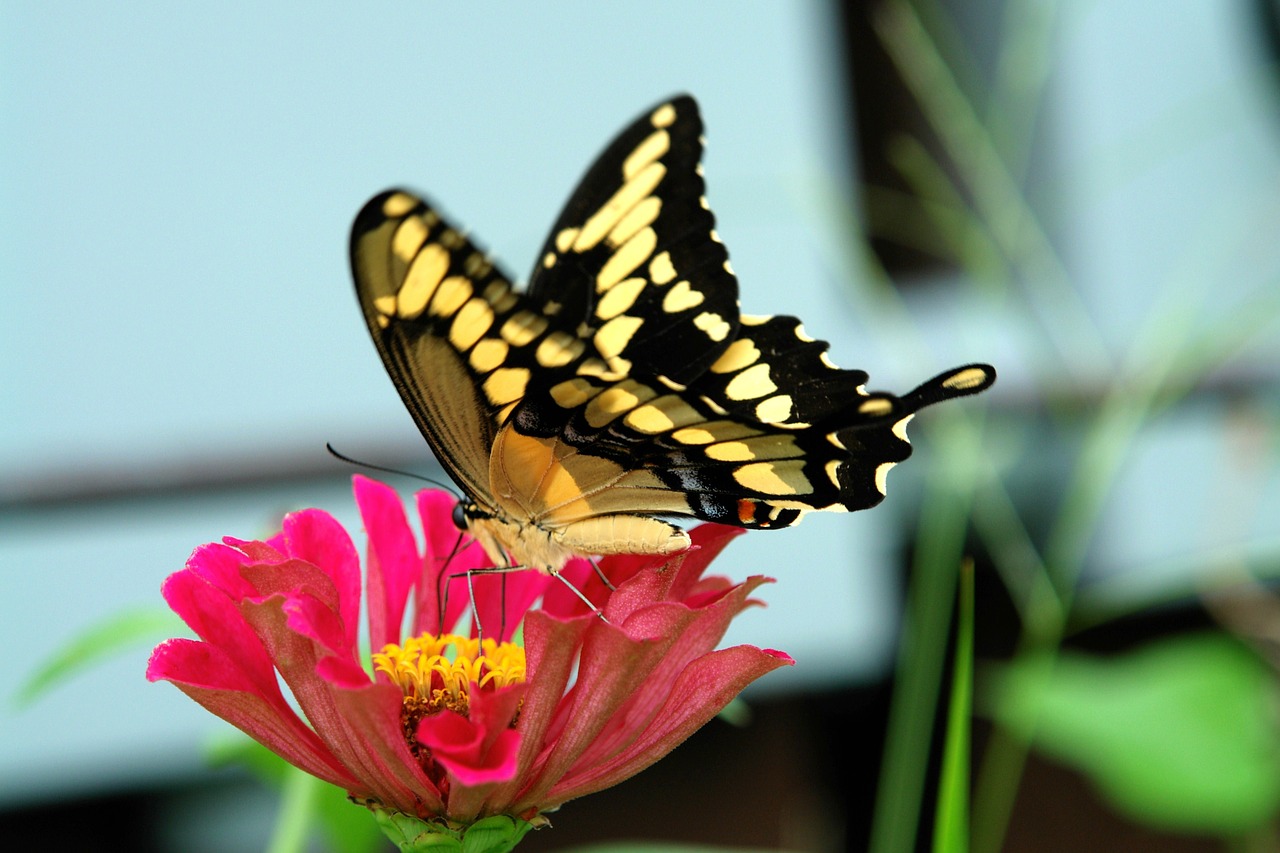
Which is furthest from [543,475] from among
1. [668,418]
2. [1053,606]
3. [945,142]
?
[945,142]

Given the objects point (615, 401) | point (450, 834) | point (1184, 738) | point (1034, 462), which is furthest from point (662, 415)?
point (1034, 462)

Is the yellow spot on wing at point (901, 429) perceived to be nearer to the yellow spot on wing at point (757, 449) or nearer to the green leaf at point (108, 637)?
the yellow spot on wing at point (757, 449)

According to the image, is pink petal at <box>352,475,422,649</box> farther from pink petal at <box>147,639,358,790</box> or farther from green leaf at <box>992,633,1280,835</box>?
green leaf at <box>992,633,1280,835</box>

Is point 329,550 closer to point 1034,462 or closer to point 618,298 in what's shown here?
point 618,298

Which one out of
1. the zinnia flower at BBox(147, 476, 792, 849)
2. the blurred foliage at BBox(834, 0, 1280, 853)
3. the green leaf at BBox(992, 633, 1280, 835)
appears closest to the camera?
the zinnia flower at BBox(147, 476, 792, 849)

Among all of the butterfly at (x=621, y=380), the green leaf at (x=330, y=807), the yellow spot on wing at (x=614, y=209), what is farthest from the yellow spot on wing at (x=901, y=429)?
the green leaf at (x=330, y=807)

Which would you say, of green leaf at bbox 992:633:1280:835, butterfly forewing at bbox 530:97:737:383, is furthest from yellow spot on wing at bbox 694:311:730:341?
green leaf at bbox 992:633:1280:835
